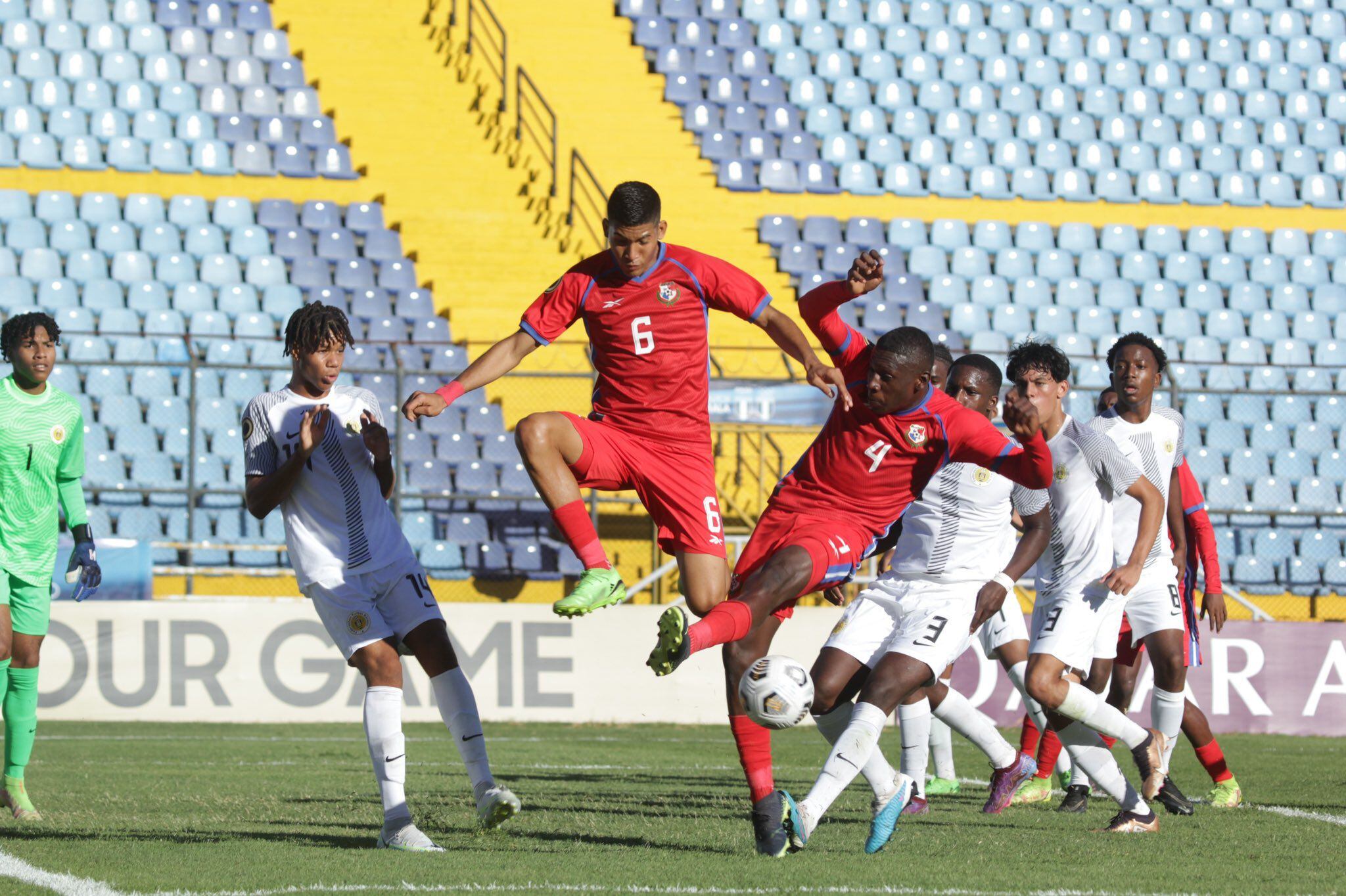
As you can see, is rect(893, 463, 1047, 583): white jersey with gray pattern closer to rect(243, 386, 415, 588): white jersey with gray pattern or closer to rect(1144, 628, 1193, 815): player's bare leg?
rect(1144, 628, 1193, 815): player's bare leg

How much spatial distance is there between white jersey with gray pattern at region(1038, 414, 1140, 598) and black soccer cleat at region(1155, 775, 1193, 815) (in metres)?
1.10

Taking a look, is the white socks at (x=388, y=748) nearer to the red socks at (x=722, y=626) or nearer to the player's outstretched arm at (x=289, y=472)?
the player's outstretched arm at (x=289, y=472)

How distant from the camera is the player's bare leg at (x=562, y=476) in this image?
21.8 ft

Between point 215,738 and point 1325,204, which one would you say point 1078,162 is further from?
point 215,738

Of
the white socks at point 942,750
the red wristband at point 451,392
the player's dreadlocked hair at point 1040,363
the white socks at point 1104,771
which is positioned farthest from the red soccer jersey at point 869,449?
the white socks at point 942,750

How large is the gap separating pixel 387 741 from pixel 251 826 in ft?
3.36

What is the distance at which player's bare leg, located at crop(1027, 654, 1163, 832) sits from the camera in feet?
23.1

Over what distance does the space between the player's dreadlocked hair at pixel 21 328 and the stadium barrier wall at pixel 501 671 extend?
6111 mm

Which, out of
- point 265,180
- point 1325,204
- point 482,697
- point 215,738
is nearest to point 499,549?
point 482,697

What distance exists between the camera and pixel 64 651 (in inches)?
533

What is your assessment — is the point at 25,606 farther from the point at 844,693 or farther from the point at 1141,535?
the point at 1141,535

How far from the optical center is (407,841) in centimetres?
623

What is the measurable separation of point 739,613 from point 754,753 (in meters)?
0.73

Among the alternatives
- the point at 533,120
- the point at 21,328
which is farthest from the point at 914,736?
the point at 533,120
